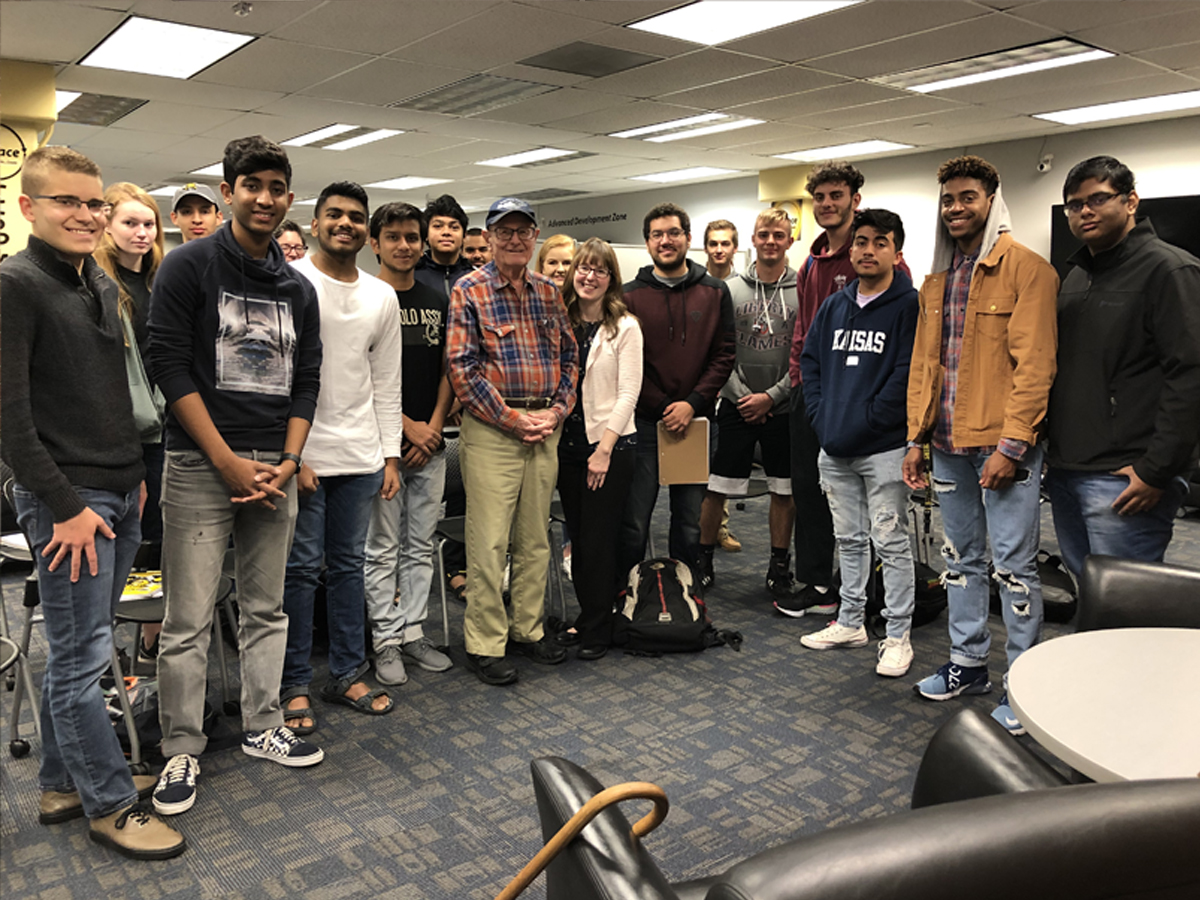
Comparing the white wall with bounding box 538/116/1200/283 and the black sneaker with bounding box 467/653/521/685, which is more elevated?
the white wall with bounding box 538/116/1200/283

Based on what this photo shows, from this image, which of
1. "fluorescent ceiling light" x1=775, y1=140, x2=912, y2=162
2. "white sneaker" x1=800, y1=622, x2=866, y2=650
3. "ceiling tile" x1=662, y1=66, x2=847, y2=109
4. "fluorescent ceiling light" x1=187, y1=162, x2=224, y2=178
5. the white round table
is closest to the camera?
the white round table

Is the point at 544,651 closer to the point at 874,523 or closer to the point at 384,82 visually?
the point at 874,523

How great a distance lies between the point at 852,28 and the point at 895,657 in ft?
11.5

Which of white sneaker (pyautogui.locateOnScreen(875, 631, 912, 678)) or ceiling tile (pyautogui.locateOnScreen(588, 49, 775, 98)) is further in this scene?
ceiling tile (pyautogui.locateOnScreen(588, 49, 775, 98))

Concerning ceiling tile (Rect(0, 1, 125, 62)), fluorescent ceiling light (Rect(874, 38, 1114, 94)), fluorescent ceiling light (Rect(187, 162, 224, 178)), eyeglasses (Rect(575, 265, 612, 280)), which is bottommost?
eyeglasses (Rect(575, 265, 612, 280))

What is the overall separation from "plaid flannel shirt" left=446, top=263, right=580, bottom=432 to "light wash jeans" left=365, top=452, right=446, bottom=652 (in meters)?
0.35

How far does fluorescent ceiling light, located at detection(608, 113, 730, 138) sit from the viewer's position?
7.08m

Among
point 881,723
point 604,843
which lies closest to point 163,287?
point 604,843

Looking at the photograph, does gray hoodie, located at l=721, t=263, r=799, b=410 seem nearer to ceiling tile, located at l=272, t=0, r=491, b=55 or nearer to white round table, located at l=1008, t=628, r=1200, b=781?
ceiling tile, located at l=272, t=0, r=491, b=55

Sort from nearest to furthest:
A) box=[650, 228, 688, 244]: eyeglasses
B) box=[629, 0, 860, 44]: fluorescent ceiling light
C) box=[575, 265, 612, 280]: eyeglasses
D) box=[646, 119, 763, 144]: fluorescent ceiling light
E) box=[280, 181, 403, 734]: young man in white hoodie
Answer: box=[280, 181, 403, 734]: young man in white hoodie → box=[575, 265, 612, 280]: eyeglasses → box=[650, 228, 688, 244]: eyeglasses → box=[629, 0, 860, 44]: fluorescent ceiling light → box=[646, 119, 763, 144]: fluorescent ceiling light

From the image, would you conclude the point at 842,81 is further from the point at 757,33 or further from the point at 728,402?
the point at 728,402

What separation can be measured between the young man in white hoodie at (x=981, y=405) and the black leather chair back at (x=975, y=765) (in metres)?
1.23

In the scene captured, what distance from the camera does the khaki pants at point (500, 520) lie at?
2.97m

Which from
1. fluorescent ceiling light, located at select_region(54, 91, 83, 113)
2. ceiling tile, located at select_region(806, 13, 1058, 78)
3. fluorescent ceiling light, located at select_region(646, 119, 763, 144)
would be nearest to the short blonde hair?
ceiling tile, located at select_region(806, 13, 1058, 78)
